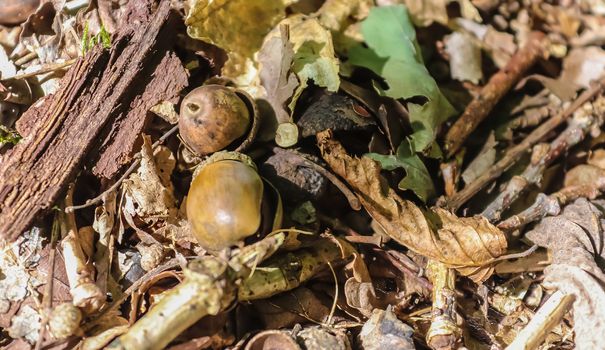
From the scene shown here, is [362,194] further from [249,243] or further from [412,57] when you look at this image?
[412,57]

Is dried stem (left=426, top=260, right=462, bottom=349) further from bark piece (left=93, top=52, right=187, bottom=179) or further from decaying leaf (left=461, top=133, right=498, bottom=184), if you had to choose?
bark piece (left=93, top=52, right=187, bottom=179)

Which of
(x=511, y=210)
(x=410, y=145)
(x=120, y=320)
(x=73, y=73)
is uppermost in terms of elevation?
(x=73, y=73)

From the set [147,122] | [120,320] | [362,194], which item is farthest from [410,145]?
[120,320]

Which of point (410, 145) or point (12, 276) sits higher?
point (410, 145)

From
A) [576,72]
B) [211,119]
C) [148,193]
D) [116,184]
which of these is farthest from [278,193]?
[576,72]

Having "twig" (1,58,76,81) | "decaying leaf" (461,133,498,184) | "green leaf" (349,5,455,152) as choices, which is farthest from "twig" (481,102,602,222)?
"twig" (1,58,76,81)

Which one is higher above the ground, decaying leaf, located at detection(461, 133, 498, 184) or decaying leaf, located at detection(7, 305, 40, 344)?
decaying leaf, located at detection(461, 133, 498, 184)
